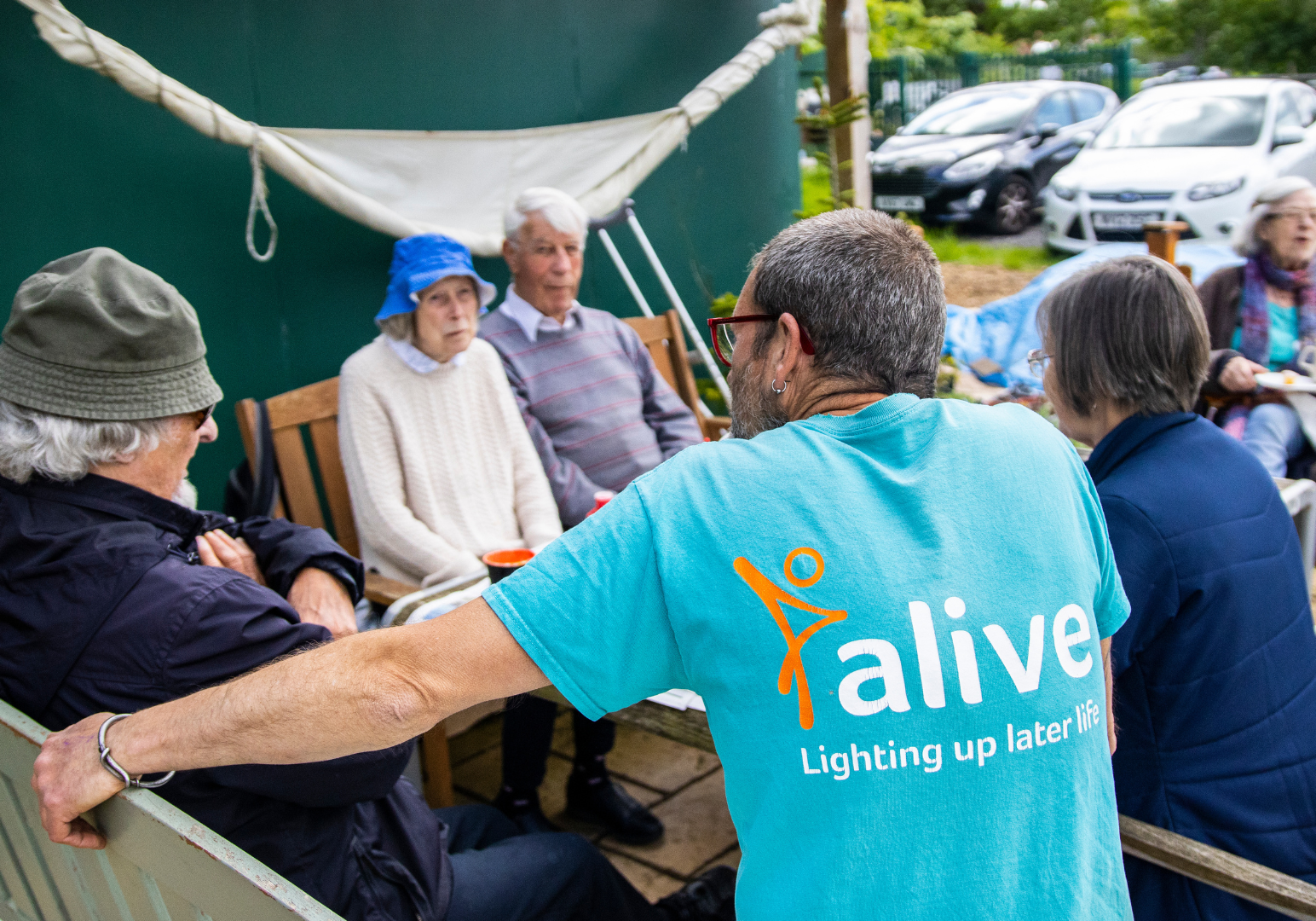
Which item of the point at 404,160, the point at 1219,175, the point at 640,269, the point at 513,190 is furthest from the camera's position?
the point at 1219,175

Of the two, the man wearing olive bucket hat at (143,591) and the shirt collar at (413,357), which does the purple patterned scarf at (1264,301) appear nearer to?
the shirt collar at (413,357)

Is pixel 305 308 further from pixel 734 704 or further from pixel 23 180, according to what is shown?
pixel 734 704

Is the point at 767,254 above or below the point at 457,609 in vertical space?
above

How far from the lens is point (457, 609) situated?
120cm

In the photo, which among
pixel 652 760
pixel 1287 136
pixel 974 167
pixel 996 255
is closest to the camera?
A: pixel 652 760

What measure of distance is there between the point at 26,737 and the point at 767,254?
3.69 feet

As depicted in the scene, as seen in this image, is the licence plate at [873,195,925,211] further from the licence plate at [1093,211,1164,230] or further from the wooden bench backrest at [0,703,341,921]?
the wooden bench backrest at [0,703,341,921]

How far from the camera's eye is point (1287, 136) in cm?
1048

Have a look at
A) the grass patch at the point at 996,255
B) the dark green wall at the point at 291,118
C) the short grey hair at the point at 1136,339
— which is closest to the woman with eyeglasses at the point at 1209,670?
the short grey hair at the point at 1136,339

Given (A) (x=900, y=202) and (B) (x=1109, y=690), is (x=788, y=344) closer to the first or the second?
(B) (x=1109, y=690)

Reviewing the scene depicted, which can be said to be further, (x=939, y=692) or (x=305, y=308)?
(x=305, y=308)

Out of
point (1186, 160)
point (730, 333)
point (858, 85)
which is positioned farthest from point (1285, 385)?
point (1186, 160)

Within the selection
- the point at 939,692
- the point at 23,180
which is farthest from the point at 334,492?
the point at 939,692

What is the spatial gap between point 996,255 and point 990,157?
148cm
